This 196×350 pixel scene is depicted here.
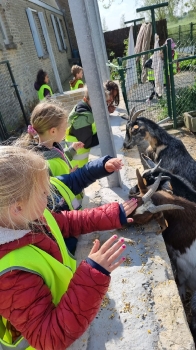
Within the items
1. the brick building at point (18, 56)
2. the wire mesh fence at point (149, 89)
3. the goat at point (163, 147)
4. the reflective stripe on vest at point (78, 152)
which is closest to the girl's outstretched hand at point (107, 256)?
the reflective stripe on vest at point (78, 152)

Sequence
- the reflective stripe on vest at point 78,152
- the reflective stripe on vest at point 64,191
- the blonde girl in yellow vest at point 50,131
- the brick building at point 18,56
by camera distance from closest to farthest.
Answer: the reflective stripe on vest at point 64,191 < the blonde girl in yellow vest at point 50,131 < the reflective stripe on vest at point 78,152 < the brick building at point 18,56

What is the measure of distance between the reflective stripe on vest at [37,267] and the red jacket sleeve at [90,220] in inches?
16.6

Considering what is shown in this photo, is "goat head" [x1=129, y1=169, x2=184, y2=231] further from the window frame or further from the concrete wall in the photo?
the concrete wall

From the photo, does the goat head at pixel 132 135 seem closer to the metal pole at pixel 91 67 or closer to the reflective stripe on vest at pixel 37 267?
the metal pole at pixel 91 67

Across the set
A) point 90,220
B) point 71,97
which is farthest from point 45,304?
point 71,97

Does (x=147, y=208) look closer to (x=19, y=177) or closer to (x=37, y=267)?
(x=37, y=267)

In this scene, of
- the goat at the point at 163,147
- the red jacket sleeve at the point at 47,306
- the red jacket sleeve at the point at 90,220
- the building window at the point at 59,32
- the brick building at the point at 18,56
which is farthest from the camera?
the building window at the point at 59,32

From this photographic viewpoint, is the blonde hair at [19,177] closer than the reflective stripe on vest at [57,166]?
Yes

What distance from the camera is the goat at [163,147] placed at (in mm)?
4598

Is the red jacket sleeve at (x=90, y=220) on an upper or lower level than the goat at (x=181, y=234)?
upper

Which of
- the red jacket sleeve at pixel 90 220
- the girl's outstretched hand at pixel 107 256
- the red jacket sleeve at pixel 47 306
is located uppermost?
the girl's outstretched hand at pixel 107 256

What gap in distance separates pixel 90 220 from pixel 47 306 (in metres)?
0.84

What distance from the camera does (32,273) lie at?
1.33 meters

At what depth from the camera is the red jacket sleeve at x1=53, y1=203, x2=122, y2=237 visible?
2.08 m
